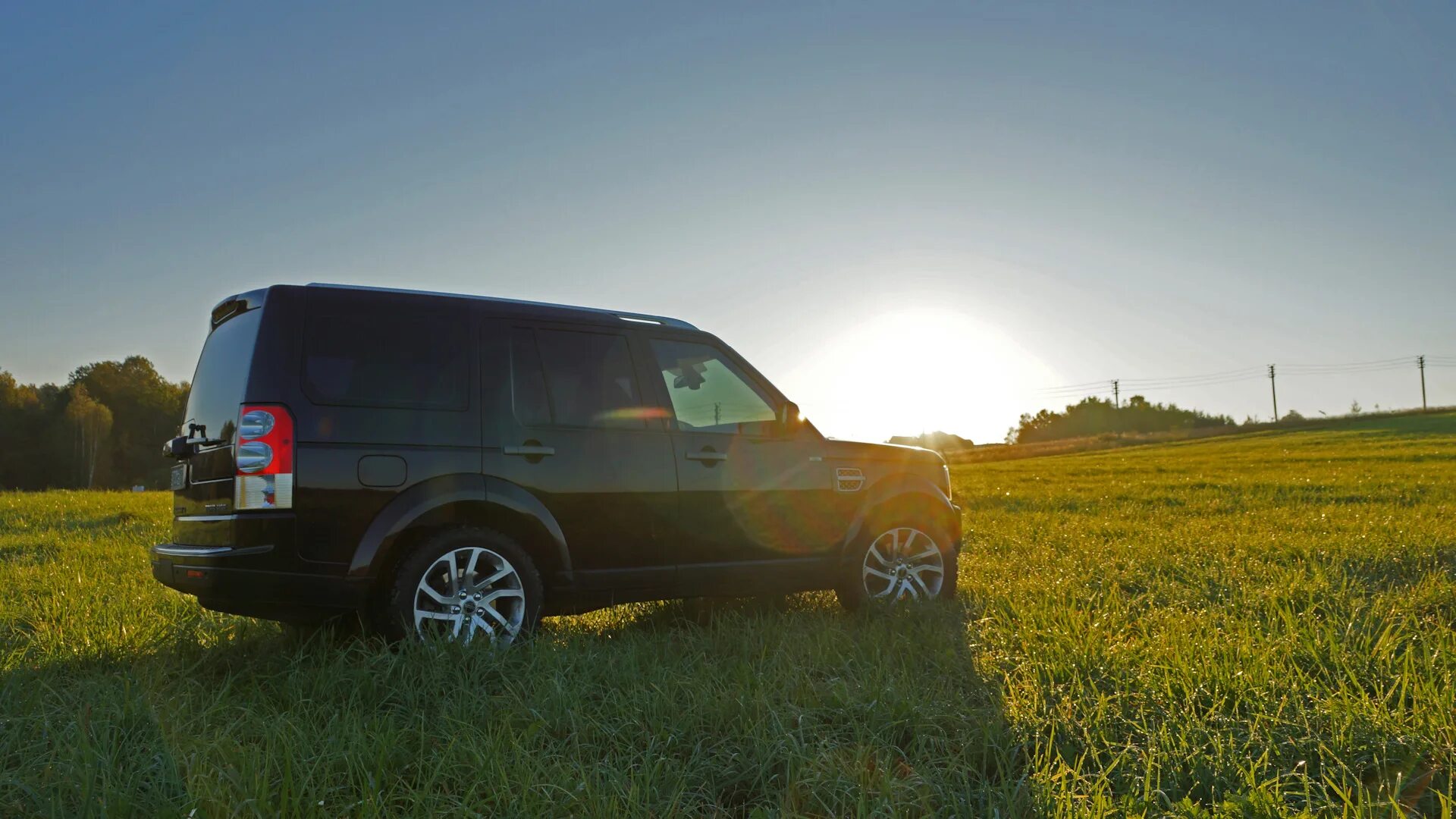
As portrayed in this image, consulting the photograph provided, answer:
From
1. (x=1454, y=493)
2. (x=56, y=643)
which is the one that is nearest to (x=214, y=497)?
(x=56, y=643)

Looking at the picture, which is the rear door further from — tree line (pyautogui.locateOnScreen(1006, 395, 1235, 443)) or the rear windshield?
tree line (pyautogui.locateOnScreen(1006, 395, 1235, 443))

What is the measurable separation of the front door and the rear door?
0.17m

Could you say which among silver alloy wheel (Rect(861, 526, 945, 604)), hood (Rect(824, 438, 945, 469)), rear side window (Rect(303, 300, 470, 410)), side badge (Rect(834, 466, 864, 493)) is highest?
rear side window (Rect(303, 300, 470, 410))

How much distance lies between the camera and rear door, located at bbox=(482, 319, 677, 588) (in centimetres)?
523

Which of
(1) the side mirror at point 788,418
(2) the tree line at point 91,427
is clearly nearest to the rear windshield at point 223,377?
(1) the side mirror at point 788,418

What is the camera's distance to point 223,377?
5.03 m

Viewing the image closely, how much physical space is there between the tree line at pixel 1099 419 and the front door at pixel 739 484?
68.7 meters

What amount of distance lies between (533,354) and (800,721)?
2750mm

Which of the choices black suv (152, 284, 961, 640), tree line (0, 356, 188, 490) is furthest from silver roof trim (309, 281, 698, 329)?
tree line (0, 356, 188, 490)

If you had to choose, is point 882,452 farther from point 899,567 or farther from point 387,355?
point 387,355

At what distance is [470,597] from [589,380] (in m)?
1.42

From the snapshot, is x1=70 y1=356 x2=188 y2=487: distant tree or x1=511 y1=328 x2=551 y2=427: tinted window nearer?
x1=511 y1=328 x2=551 y2=427: tinted window

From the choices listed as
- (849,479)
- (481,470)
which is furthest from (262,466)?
(849,479)

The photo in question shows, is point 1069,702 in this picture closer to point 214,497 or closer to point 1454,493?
point 214,497
